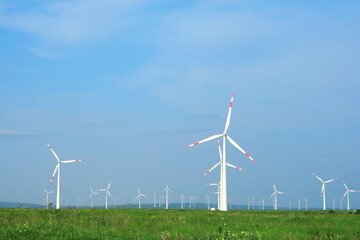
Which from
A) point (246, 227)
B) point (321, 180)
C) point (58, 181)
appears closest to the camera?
point (246, 227)

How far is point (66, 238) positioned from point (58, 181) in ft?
259

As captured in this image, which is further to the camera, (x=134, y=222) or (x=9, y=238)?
(x=134, y=222)

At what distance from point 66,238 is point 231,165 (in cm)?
6227

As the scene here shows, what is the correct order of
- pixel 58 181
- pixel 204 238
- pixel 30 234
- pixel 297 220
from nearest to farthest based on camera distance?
1. pixel 204 238
2. pixel 30 234
3. pixel 297 220
4. pixel 58 181

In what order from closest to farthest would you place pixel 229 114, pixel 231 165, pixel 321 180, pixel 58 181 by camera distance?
pixel 229 114, pixel 231 165, pixel 58 181, pixel 321 180

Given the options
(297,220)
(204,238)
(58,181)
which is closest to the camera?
(204,238)

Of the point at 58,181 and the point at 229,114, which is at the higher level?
the point at 229,114

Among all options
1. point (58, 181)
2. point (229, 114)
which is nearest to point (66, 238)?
point (229, 114)

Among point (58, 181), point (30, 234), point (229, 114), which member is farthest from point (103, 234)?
point (58, 181)

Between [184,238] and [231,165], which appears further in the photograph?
[231,165]

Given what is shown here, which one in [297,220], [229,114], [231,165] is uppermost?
[229,114]

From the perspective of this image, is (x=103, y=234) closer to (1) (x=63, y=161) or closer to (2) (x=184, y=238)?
(2) (x=184, y=238)

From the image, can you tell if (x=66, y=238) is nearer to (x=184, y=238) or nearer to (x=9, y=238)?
(x=9, y=238)

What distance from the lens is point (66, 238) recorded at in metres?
18.3
